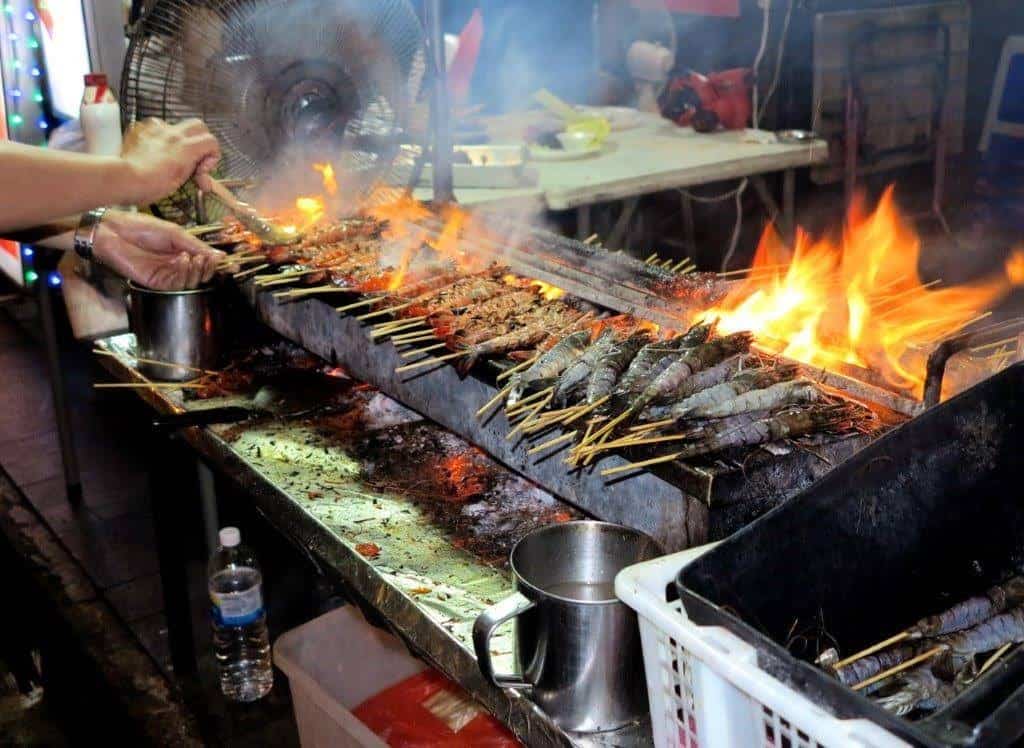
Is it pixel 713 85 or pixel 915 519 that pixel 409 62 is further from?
pixel 713 85

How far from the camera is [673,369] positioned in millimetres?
2812

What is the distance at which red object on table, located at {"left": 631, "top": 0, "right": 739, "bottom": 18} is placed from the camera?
9.09 m

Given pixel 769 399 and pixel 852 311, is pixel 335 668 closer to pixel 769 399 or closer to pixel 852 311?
pixel 769 399

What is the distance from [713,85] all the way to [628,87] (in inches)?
66.5

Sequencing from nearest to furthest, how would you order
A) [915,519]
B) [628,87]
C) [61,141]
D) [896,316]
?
[915,519] < [896,316] < [61,141] < [628,87]

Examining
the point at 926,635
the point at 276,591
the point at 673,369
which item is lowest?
the point at 276,591

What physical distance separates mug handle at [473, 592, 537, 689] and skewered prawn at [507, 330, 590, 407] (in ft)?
2.34

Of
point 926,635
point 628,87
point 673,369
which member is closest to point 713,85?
point 628,87

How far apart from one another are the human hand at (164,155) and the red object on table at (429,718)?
204 centimetres

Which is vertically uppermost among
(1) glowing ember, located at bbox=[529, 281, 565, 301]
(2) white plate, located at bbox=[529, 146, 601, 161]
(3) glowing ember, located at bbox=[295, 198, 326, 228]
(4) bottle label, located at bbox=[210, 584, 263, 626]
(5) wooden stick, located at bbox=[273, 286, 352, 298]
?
(3) glowing ember, located at bbox=[295, 198, 326, 228]

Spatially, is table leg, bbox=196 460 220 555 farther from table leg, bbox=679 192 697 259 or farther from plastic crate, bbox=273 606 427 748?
table leg, bbox=679 192 697 259

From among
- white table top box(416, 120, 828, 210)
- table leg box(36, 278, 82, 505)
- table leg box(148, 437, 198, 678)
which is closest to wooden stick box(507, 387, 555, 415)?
table leg box(148, 437, 198, 678)

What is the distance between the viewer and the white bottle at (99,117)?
538 cm

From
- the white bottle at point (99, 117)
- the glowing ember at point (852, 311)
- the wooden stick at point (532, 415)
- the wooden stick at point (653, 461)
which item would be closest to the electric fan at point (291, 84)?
the white bottle at point (99, 117)
